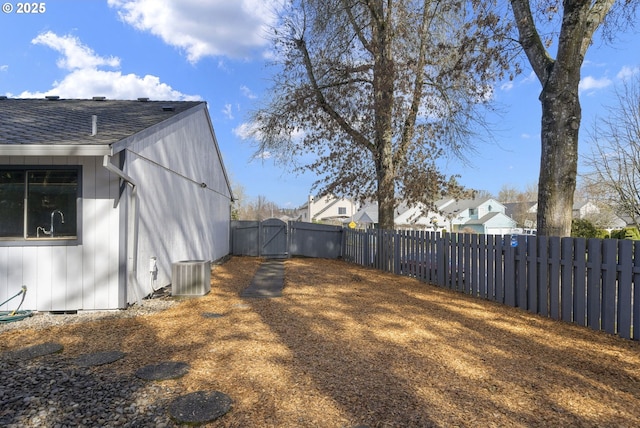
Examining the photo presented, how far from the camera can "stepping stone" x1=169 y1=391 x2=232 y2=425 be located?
2.62 meters

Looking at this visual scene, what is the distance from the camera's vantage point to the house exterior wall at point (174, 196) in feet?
21.4

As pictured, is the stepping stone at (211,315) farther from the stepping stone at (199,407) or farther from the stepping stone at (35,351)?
the stepping stone at (199,407)

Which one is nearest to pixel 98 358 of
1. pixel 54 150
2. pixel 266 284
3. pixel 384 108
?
pixel 54 150

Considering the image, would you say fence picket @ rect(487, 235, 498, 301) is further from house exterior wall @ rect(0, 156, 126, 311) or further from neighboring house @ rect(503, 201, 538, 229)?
neighboring house @ rect(503, 201, 538, 229)

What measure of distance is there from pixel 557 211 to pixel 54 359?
721 centimetres

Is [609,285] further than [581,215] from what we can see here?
No

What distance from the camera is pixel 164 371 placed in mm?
3439

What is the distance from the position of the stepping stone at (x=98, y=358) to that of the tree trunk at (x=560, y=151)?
21.3 feet

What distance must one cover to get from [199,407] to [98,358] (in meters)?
1.74

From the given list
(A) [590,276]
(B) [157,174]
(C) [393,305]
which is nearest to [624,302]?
(A) [590,276]

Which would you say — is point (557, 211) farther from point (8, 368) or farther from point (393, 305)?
point (8, 368)

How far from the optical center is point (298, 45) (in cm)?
1322

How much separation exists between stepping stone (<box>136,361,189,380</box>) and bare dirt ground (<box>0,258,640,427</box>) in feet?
0.41

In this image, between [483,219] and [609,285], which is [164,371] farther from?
[483,219]
